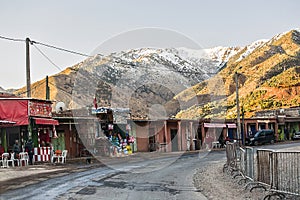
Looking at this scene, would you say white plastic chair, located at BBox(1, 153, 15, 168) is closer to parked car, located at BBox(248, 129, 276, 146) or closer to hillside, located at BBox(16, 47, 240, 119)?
hillside, located at BBox(16, 47, 240, 119)

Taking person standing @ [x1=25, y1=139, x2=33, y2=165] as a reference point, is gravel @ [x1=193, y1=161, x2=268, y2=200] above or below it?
below

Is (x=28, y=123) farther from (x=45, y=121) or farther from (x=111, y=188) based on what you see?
(x=111, y=188)

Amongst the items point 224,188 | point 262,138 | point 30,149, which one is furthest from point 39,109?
point 262,138

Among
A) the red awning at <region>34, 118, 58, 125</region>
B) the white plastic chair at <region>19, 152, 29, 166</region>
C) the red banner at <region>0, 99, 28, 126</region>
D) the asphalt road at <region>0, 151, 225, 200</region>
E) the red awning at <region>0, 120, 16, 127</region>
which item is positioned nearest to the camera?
the asphalt road at <region>0, 151, 225, 200</region>

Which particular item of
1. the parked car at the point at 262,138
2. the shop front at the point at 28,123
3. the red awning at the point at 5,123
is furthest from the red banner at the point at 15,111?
the parked car at the point at 262,138

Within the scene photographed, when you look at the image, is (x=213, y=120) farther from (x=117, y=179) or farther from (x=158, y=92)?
(x=117, y=179)

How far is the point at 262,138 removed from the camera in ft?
179

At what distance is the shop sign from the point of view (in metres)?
29.3

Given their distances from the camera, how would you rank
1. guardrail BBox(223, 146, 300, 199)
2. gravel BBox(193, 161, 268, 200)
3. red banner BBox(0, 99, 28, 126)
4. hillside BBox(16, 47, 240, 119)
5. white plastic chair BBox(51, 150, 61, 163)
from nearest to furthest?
guardrail BBox(223, 146, 300, 199)
gravel BBox(193, 161, 268, 200)
red banner BBox(0, 99, 28, 126)
white plastic chair BBox(51, 150, 61, 163)
hillside BBox(16, 47, 240, 119)

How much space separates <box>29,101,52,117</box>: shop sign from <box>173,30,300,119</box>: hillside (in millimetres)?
57799

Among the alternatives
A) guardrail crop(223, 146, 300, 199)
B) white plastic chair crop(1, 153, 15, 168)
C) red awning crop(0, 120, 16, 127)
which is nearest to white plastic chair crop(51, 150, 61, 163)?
white plastic chair crop(1, 153, 15, 168)

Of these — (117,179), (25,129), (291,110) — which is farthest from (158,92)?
(117,179)

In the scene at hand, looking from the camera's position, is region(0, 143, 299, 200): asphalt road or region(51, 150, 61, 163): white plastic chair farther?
region(51, 150, 61, 163): white plastic chair

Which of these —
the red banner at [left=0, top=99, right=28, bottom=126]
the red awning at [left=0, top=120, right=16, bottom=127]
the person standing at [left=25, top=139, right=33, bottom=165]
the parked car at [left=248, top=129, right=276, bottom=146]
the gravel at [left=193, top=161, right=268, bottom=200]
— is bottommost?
the parked car at [left=248, top=129, right=276, bottom=146]
